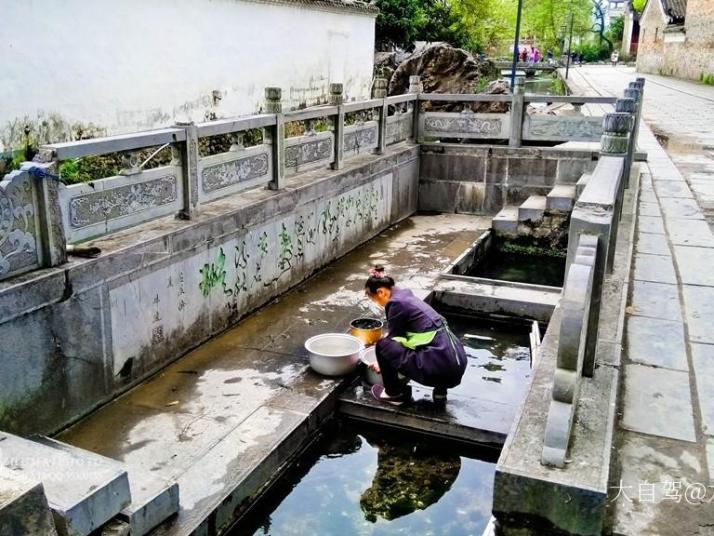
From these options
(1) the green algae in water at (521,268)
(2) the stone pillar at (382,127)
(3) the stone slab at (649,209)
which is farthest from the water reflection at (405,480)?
(2) the stone pillar at (382,127)

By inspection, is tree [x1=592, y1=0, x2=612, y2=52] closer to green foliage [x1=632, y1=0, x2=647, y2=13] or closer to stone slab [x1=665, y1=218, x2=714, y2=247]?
green foliage [x1=632, y1=0, x2=647, y2=13]

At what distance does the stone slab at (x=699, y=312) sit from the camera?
5.14m

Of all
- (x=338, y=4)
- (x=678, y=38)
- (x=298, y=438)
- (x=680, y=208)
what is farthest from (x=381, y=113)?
(x=678, y=38)

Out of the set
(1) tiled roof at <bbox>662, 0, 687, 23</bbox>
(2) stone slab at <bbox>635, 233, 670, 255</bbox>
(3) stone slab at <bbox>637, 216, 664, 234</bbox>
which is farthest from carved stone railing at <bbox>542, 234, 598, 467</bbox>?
(1) tiled roof at <bbox>662, 0, 687, 23</bbox>

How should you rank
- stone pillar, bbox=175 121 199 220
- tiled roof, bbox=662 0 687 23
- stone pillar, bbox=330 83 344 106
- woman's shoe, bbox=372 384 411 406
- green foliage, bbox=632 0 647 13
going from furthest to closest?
green foliage, bbox=632 0 647 13 → tiled roof, bbox=662 0 687 23 → stone pillar, bbox=330 83 344 106 → stone pillar, bbox=175 121 199 220 → woman's shoe, bbox=372 384 411 406

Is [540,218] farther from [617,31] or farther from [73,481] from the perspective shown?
[617,31]

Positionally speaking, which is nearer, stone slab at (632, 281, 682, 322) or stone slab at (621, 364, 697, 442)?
stone slab at (621, 364, 697, 442)

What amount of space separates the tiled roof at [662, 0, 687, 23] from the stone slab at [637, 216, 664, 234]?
4698cm

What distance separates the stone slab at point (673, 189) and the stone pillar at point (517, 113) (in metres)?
2.34

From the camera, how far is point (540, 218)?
10.7m

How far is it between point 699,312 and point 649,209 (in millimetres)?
4056

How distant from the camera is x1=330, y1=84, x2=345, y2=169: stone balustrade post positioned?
8680 mm

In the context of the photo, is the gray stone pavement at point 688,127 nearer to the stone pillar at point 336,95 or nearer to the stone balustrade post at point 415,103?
the stone balustrade post at point 415,103

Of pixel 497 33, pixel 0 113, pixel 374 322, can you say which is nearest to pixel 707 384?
pixel 374 322
